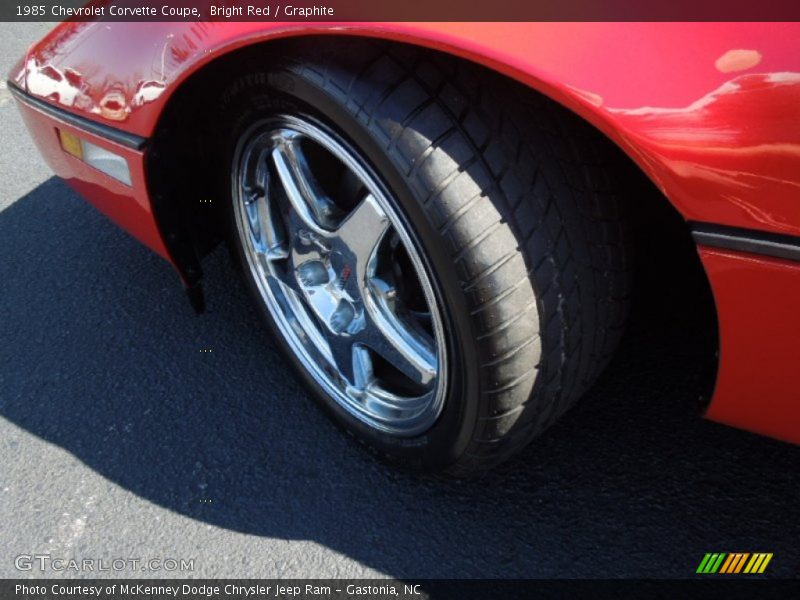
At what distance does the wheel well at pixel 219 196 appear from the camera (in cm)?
137

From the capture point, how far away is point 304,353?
183 centimetres

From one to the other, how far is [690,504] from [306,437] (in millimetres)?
850

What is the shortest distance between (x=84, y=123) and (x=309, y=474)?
35.9 inches

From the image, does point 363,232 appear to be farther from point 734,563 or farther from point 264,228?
point 734,563

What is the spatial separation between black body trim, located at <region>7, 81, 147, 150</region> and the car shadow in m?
0.62

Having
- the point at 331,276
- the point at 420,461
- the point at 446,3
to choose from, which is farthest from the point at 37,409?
the point at 446,3

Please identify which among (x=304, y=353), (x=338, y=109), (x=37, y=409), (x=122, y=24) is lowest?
(x=37, y=409)

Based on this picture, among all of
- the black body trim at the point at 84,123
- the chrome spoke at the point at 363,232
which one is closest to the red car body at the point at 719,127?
the chrome spoke at the point at 363,232

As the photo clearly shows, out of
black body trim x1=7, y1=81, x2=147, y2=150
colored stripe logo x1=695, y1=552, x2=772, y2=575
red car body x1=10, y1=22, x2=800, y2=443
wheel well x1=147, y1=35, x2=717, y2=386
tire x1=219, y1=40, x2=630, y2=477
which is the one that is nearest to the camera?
red car body x1=10, y1=22, x2=800, y2=443

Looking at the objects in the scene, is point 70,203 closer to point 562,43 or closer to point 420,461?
point 420,461

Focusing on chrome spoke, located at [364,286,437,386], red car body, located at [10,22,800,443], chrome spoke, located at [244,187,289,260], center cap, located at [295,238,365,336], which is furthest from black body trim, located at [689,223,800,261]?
chrome spoke, located at [244,187,289,260]

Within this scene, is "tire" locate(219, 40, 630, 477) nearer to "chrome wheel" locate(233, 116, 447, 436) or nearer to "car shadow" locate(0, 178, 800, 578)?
"chrome wheel" locate(233, 116, 447, 436)

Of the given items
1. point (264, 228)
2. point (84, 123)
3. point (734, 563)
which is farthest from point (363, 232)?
point (734, 563)

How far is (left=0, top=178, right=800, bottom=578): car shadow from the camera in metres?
1.57
